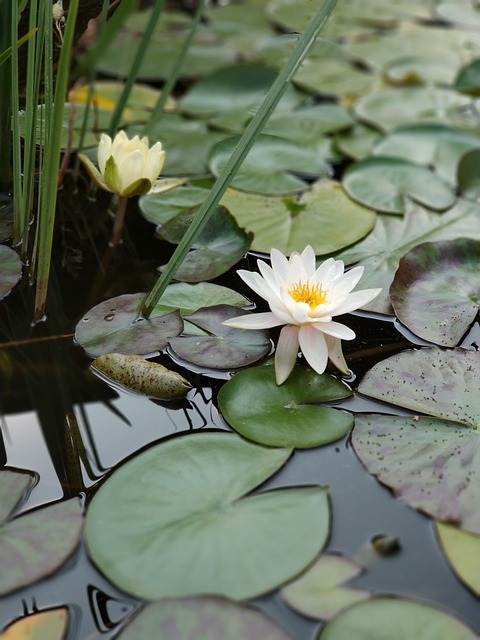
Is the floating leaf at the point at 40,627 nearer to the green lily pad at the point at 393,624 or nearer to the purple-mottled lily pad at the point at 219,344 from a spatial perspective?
the green lily pad at the point at 393,624

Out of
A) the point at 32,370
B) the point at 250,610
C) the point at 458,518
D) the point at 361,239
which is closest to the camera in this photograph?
the point at 250,610

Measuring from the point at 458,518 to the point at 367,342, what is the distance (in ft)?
1.53

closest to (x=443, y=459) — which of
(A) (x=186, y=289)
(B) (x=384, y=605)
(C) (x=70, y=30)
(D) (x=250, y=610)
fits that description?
(B) (x=384, y=605)

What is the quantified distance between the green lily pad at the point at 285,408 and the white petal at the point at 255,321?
0.27 ft

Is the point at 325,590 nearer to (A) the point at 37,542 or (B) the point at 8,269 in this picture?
(A) the point at 37,542

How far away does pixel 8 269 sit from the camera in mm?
1463

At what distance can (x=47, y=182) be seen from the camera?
123 centimetres

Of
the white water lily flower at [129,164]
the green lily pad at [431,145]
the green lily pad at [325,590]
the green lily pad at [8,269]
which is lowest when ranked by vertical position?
the green lily pad at [325,590]

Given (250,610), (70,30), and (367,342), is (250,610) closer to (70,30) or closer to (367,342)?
(367,342)

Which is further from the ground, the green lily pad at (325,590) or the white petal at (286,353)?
the white petal at (286,353)

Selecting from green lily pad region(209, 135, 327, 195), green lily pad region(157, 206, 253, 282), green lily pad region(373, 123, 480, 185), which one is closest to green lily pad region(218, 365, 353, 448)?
green lily pad region(157, 206, 253, 282)

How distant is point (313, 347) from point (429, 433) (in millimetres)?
256

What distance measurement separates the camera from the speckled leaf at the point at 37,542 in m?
0.95

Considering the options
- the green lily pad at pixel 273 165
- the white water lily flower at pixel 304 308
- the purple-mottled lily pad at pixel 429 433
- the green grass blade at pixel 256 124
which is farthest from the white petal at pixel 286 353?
the green lily pad at pixel 273 165
